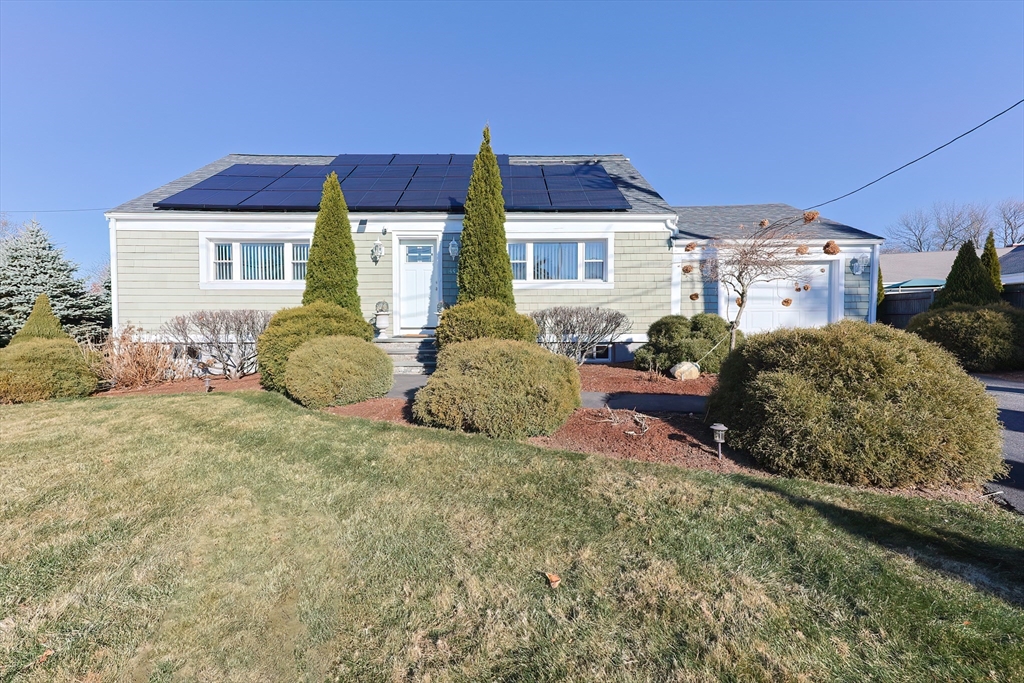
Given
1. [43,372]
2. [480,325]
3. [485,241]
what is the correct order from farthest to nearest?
[485,241] → [480,325] → [43,372]

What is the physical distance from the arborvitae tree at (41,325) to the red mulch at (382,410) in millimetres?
6775

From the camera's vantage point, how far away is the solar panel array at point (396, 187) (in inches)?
428

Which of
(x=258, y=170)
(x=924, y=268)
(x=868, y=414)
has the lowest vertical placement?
(x=868, y=414)

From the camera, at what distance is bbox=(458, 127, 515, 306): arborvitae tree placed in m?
9.12

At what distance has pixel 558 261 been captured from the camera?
36.4ft

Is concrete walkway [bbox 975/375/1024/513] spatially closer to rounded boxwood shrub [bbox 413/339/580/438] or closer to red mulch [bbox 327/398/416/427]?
rounded boxwood shrub [bbox 413/339/580/438]

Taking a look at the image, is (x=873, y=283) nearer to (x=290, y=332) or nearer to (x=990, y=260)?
(x=990, y=260)

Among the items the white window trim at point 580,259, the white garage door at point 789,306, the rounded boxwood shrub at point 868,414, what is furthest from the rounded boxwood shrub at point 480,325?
the white garage door at point 789,306

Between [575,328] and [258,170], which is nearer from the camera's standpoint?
[575,328]

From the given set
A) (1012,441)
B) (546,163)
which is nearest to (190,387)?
(1012,441)

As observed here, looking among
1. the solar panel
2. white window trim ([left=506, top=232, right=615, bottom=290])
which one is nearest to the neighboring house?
white window trim ([left=506, top=232, right=615, bottom=290])

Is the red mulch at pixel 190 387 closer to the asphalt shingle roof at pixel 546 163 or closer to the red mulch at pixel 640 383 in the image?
the asphalt shingle roof at pixel 546 163

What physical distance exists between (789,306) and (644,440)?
914 cm

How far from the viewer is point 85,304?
40.5 ft
